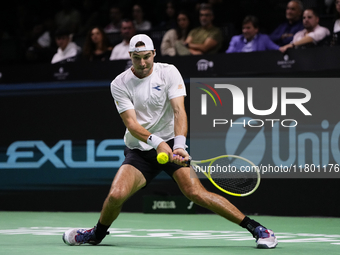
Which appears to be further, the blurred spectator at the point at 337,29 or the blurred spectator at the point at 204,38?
the blurred spectator at the point at 204,38

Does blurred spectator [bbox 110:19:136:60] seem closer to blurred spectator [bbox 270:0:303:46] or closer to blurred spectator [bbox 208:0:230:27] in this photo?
blurred spectator [bbox 208:0:230:27]

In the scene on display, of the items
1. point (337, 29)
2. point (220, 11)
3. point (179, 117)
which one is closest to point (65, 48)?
point (220, 11)

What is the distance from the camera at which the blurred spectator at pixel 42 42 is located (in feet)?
35.6

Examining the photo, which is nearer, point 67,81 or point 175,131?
point 175,131

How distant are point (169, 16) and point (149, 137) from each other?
618 cm

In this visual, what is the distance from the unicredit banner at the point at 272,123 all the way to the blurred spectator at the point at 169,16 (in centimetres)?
189

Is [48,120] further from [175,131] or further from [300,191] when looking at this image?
[175,131]

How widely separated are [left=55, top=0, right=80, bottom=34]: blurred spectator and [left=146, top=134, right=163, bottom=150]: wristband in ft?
22.7

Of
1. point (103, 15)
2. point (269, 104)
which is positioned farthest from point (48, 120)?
point (269, 104)

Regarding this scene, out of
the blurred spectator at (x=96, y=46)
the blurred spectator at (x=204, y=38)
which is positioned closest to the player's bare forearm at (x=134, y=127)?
the blurred spectator at (x=204, y=38)

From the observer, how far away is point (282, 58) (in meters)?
8.54

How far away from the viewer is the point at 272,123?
8.62m

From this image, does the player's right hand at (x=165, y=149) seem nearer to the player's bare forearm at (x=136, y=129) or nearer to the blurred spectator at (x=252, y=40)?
the player's bare forearm at (x=136, y=129)

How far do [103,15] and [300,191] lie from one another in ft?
18.4
